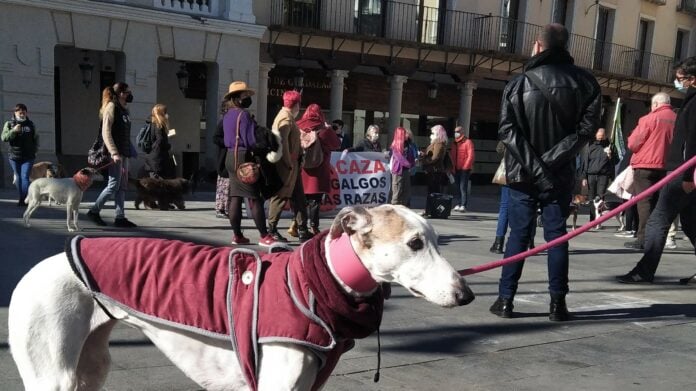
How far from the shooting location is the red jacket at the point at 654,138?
810cm

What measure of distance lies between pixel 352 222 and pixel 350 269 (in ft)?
0.59

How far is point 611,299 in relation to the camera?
5867 millimetres

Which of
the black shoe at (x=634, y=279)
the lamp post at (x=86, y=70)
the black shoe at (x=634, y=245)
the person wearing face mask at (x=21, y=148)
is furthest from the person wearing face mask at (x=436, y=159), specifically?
the lamp post at (x=86, y=70)

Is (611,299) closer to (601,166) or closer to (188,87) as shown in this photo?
(601,166)

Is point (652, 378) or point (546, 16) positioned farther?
point (546, 16)

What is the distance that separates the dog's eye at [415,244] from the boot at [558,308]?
9.74ft

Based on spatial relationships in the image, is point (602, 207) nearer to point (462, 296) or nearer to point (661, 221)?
point (661, 221)

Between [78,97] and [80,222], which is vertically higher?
[78,97]

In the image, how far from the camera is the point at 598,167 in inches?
518

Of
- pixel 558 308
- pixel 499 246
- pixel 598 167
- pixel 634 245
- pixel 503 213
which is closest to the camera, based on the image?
pixel 558 308

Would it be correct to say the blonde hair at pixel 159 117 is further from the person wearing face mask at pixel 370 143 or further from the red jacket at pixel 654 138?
the red jacket at pixel 654 138

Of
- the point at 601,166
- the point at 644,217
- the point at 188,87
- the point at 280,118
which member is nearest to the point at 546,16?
the point at 601,166

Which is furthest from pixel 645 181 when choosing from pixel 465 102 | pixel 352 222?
pixel 465 102

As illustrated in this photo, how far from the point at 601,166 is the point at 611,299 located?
314 inches
